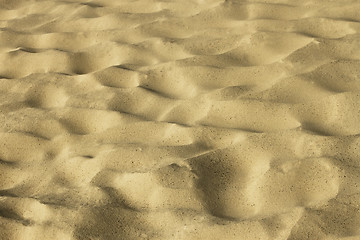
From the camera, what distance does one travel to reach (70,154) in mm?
1987

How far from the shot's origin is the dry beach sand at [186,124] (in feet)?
5.26

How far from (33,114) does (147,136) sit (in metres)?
0.64

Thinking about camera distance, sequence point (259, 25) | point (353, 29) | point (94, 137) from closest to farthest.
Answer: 1. point (94, 137)
2. point (353, 29)
3. point (259, 25)

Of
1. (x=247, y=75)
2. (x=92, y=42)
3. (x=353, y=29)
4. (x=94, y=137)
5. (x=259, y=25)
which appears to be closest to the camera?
(x=94, y=137)

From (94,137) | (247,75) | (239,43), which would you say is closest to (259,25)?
(239,43)

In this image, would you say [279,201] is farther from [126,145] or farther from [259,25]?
[259,25]

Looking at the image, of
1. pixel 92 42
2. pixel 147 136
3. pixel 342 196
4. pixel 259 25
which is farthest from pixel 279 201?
pixel 92 42

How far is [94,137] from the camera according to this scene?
2059 mm

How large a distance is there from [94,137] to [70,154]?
0.44 ft

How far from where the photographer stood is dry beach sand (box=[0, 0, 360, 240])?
1604mm

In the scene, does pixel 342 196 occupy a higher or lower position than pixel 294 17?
lower

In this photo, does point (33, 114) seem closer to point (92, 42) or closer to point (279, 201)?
point (92, 42)

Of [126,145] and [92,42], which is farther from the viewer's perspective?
[92,42]

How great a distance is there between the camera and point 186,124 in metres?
2.01
